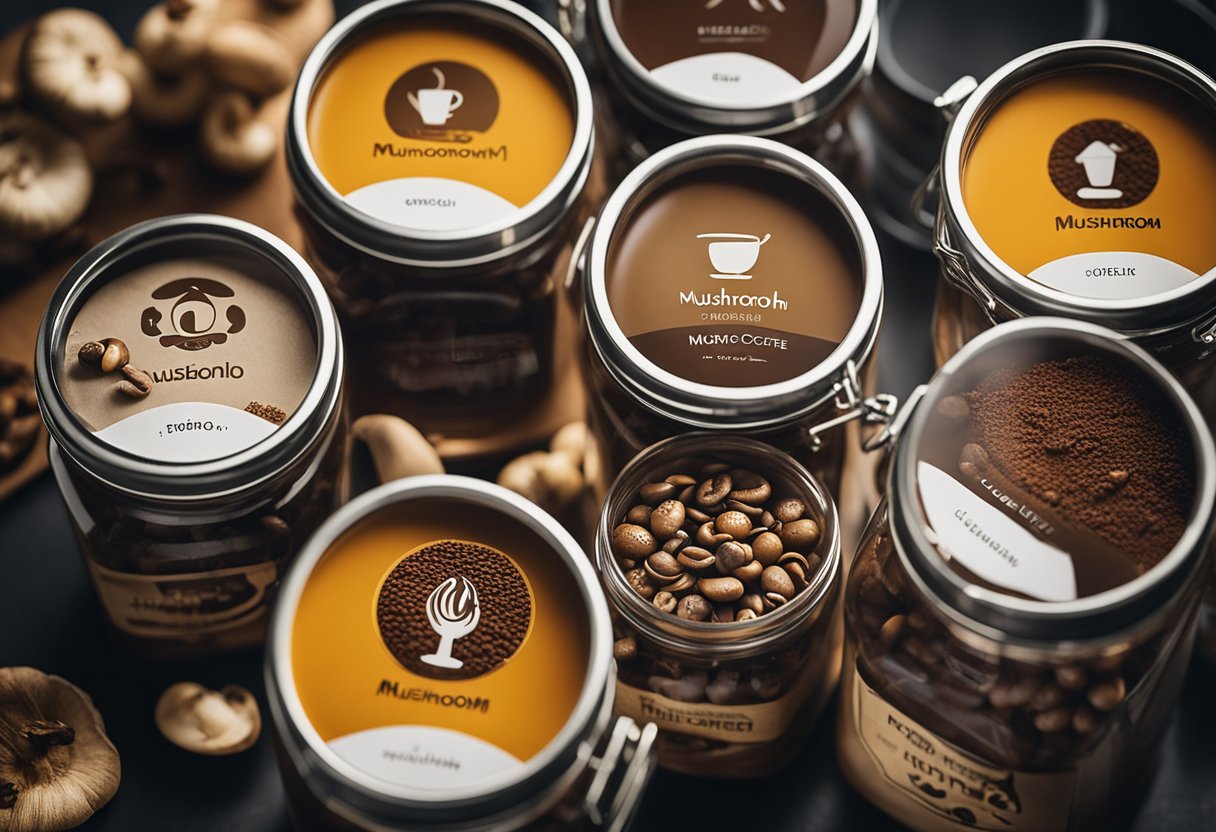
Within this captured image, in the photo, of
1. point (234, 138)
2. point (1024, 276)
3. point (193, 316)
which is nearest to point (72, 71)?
point (234, 138)

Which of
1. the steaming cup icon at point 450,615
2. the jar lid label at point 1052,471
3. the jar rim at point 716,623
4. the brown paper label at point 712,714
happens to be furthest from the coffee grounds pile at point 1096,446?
the steaming cup icon at point 450,615

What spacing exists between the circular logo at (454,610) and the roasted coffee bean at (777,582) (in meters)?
0.15

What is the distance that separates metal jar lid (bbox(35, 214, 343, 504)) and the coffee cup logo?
0.45 ft

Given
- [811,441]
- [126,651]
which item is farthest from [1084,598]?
[126,651]

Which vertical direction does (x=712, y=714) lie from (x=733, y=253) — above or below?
below

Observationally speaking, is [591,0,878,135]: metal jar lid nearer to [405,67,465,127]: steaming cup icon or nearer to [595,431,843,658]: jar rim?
[405,67,465,127]: steaming cup icon

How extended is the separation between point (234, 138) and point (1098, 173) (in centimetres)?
71

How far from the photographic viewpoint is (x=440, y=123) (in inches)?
34.4

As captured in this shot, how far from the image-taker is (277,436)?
75 cm

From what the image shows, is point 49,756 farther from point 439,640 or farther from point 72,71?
point 72,71

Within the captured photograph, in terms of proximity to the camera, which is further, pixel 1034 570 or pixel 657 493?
pixel 657 493

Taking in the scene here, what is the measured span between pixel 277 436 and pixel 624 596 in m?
0.24

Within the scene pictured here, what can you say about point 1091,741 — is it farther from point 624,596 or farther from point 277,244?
point 277,244

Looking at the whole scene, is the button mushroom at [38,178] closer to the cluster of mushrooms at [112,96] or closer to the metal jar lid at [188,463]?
the cluster of mushrooms at [112,96]
